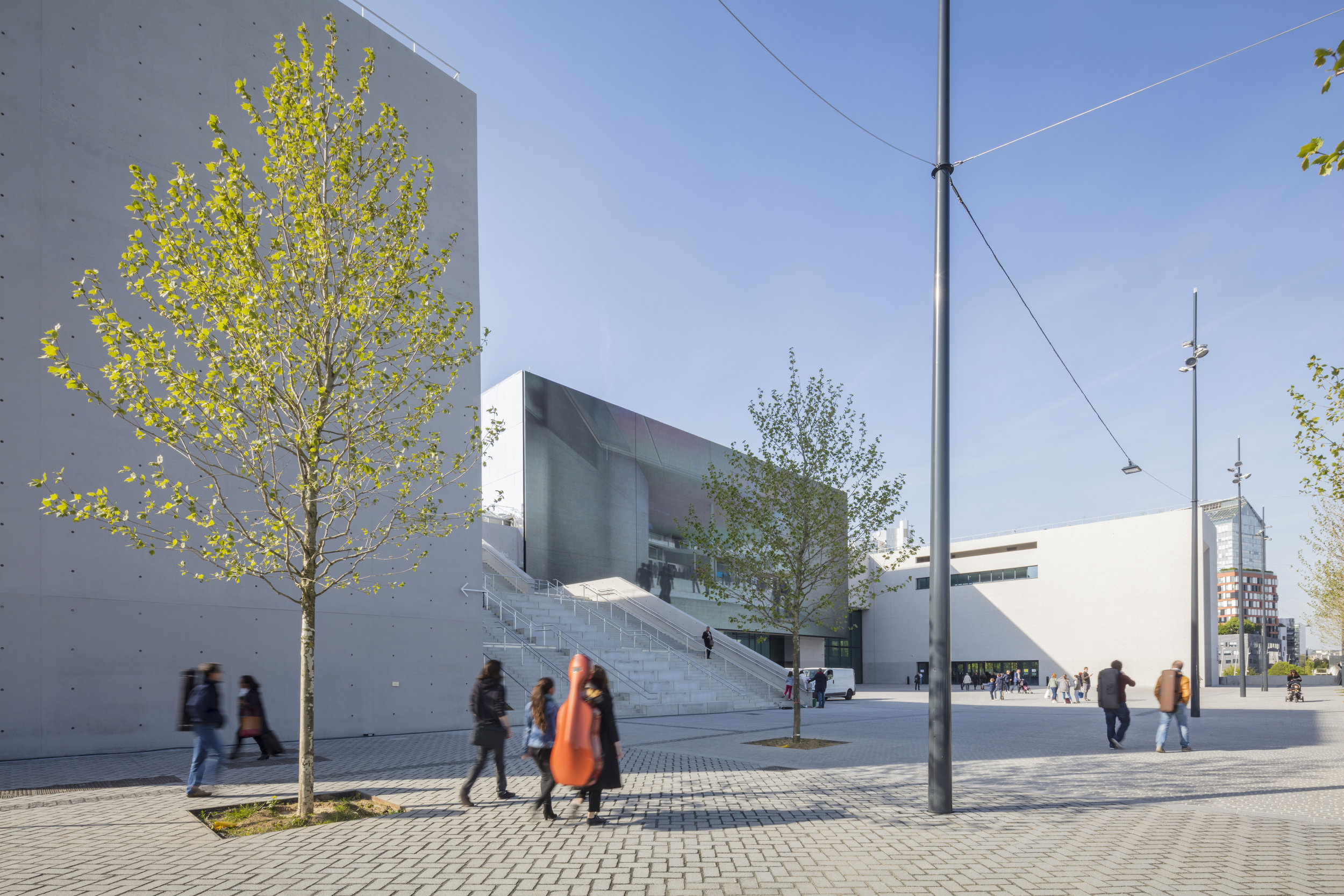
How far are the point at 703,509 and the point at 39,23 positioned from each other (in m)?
38.5

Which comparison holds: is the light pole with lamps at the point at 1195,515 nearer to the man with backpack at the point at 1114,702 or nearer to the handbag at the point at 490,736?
the man with backpack at the point at 1114,702

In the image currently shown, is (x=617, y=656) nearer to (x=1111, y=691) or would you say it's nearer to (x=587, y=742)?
(x=1111, y=691)

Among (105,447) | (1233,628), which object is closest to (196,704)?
(105,447)

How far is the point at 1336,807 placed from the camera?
911cm

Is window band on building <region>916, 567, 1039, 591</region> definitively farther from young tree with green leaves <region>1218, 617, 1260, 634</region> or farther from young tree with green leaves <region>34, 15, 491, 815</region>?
young tree with green leaves <region>34, 15, 491, 815</region>

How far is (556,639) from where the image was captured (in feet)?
81.4

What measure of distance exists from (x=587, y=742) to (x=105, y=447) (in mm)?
10400

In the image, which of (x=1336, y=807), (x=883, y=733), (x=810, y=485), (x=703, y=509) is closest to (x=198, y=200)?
(x=810, y=485)

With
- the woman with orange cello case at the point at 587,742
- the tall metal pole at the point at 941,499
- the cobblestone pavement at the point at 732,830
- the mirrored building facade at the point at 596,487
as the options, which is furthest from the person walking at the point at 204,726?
the mirrored building facade at the point at 596,487

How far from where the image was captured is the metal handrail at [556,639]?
22.6m

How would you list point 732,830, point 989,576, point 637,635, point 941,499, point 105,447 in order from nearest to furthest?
1. point 732,830
2. point 941,499
3. point 105,447
4. point 637,635
5. point 989,576

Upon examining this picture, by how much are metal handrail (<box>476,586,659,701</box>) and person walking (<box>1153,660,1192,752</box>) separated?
1243 centimetres

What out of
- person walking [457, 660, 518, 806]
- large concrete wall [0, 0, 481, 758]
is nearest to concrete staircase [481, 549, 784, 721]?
large concrete wall [0, 0, 481, 758]

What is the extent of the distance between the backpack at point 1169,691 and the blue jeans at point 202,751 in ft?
46.7
